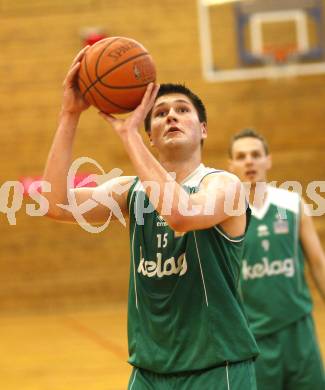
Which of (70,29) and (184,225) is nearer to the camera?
(184,225)

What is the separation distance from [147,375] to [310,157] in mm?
8852

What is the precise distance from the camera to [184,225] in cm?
269

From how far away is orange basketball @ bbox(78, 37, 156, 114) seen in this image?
9.66 ft

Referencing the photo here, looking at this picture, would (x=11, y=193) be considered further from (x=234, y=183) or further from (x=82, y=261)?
(x=234, y=183)

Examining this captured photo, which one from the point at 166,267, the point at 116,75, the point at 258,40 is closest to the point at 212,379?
the point at 166,267

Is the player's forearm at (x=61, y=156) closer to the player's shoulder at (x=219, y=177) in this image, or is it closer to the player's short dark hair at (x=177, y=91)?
the player's short dark hair at (x=177, y=91)

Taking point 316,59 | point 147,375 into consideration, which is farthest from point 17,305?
point 147,375

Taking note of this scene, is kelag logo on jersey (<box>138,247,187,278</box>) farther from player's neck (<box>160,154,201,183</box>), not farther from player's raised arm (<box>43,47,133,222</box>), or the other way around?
player's raised arm (<box>43,47,133,222</box>)

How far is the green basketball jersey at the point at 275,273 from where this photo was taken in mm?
4508

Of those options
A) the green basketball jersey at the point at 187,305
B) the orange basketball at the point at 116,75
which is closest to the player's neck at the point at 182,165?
the green basketball jersey at the point at 187,305

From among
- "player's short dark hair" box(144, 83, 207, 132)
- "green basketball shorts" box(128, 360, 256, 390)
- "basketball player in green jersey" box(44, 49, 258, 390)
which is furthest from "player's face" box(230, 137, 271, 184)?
"green basketball shorts" box(128, 360, 256, 390)

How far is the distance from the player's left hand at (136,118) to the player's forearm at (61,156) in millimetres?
216

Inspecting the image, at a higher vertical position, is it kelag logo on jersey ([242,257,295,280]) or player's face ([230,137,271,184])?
player's face ([230,137,271,184])

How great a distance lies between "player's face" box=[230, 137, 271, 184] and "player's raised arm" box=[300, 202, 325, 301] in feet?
1.34
